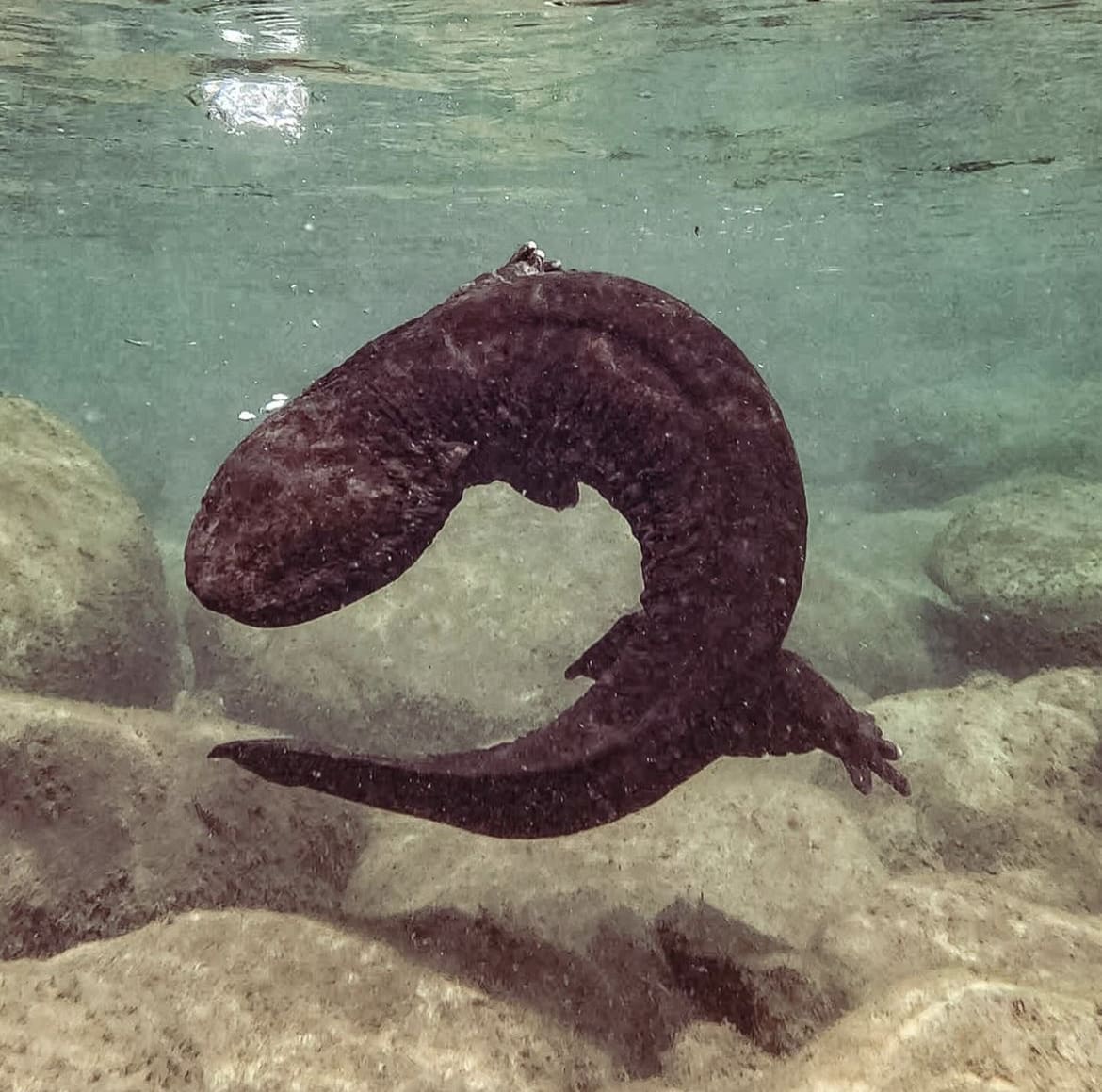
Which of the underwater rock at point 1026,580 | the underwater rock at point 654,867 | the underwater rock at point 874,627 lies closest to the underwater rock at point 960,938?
the underwater rock at point 654,867

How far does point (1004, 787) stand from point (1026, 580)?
393 cm

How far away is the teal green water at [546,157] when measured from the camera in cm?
1416

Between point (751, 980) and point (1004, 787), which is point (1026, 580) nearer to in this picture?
point (1004, 787)

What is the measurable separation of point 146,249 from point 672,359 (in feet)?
122

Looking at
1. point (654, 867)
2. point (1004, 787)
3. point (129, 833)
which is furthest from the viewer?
point (1004, 787)

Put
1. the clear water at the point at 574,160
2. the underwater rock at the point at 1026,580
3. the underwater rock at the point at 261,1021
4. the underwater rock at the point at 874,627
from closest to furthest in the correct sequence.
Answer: the underwater rock at the point at 261,1021, the underwater rock at the point at 1026,580, the underwater rock at the point at 874,627, the clear water at the point at 574,160

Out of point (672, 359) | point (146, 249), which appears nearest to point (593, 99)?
point (672, 359)

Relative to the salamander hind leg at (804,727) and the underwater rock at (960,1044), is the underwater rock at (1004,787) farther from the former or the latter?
the underwater rock at (960,1044)

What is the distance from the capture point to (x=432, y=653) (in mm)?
9008

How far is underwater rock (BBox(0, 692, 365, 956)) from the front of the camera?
4.10m

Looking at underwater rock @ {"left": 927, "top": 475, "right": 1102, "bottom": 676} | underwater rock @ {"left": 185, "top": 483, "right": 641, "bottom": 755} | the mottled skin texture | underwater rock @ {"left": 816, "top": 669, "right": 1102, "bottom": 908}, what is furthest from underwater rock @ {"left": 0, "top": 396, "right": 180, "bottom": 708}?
underwater rock @ {"left": 927, "top": 475, "right": 1102, "bottom": 676}

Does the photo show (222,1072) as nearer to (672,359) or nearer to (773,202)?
(672,359)

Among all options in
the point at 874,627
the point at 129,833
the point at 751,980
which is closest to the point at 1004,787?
the point at 751,980

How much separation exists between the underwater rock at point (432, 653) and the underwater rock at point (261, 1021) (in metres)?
4.52
